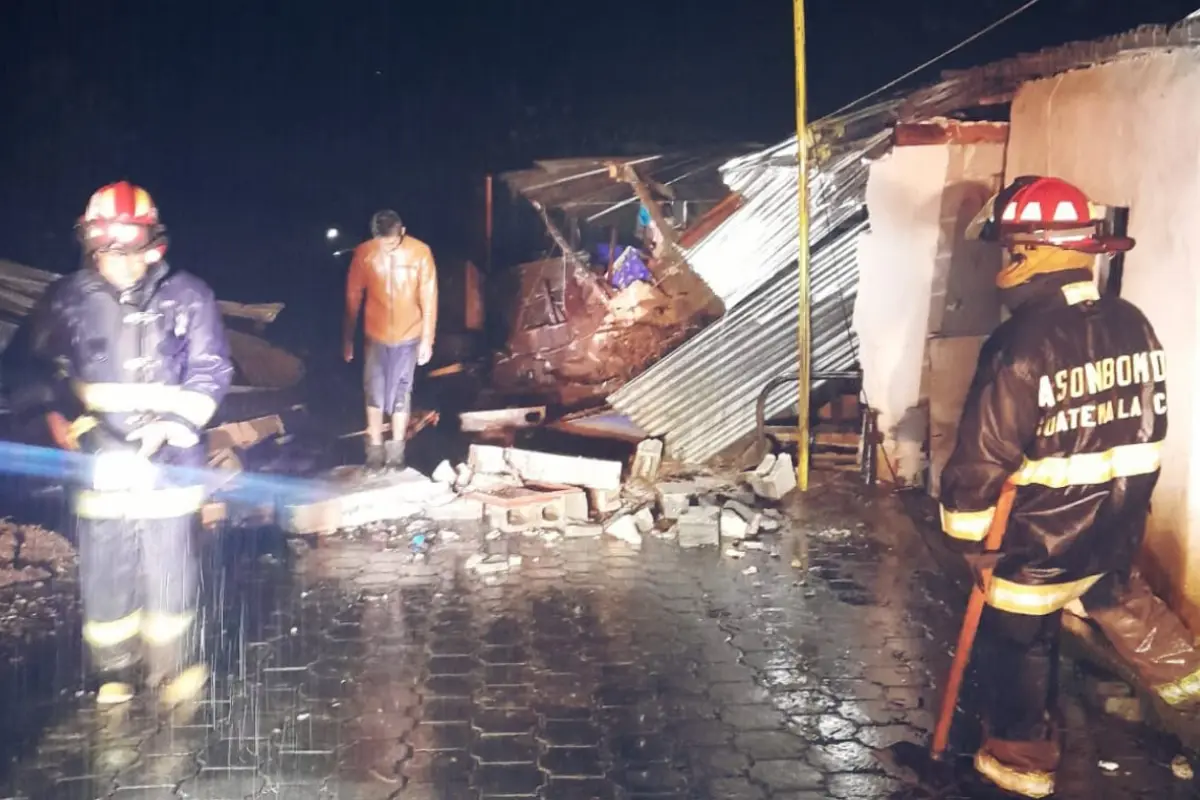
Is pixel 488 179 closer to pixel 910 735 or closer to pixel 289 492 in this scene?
pixel 289 492

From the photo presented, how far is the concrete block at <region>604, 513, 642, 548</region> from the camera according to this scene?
7.43 m

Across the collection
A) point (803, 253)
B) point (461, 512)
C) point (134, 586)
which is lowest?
point (134, 586)

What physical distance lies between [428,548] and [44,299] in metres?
3.31

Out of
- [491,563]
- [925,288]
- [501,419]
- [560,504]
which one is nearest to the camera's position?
[491,563]

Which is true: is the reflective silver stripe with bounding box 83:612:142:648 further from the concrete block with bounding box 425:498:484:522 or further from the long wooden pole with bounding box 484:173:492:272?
the long wooden pole with bounding box 484:173:492:272

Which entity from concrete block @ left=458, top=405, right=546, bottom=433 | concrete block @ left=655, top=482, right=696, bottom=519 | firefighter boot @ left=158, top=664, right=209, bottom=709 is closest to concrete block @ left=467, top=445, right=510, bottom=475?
concrete block @ left=655, top=482, right=696, bottom=519

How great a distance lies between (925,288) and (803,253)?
101cm

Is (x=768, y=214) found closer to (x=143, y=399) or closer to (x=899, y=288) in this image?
(x=899, y=288)

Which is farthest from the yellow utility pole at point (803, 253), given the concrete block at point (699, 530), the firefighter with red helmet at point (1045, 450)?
the firefighter with red helmet at point (1045, 450)

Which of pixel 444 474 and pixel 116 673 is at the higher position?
pixel 444 474

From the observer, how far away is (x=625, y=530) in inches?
295

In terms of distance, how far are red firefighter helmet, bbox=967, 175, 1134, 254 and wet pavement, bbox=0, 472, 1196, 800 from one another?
2170 millimetres

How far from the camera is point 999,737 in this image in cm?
405

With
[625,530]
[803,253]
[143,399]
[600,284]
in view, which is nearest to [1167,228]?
[803,253]
